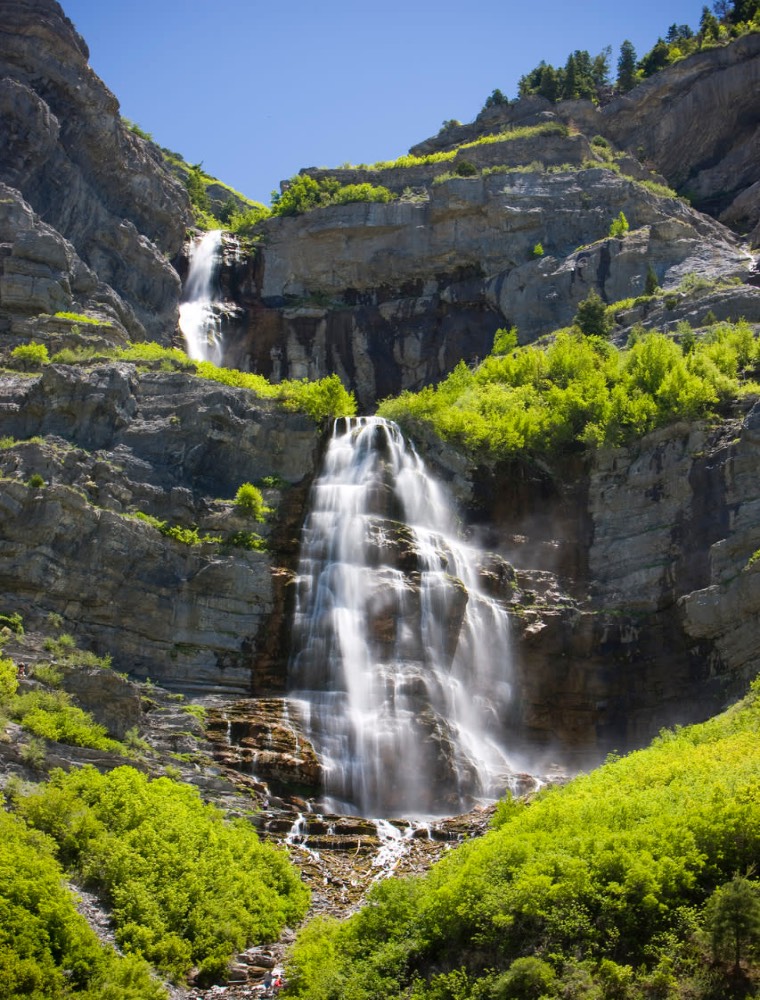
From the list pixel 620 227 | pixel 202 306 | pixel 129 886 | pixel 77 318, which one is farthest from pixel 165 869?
pixel 620 227

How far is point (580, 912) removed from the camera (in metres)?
17.0

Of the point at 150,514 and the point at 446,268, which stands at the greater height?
the point at 446,268

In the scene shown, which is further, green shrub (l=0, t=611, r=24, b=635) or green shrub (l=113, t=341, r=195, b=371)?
green shrub (l=113, t=341, r=195, b=371)

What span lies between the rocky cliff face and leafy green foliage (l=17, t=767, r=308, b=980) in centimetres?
2989

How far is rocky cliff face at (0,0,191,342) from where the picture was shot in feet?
162

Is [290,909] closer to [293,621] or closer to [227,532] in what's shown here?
[293,621]

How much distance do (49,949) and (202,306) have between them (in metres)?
44.8

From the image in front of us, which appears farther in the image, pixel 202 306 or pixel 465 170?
pixel 465 170

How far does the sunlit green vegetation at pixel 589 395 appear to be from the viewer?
41312mm

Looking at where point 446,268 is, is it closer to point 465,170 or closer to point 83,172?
point 465,170

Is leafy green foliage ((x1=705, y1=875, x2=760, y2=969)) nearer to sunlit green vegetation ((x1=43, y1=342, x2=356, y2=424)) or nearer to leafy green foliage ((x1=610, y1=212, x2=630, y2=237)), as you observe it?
sunlit green vegetation ((x1=43, y1=342, x2=356, y2=424))

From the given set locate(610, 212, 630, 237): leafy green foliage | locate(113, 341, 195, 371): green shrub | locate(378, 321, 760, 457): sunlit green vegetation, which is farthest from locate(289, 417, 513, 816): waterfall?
locate(610, 212, 630, 237): leafy green foliage

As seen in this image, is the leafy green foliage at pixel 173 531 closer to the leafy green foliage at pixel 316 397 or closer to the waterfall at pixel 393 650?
the waterfall at pixel 393 650

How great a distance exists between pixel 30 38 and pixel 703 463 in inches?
1583
